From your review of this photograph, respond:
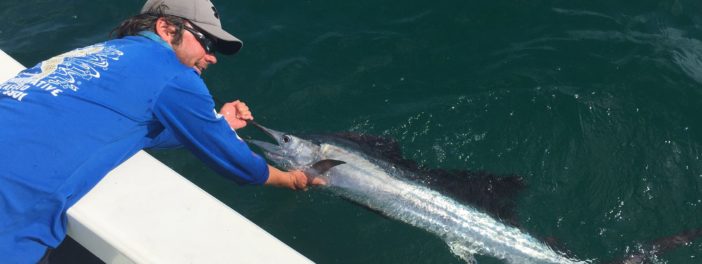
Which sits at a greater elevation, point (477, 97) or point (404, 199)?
point (477, 97)

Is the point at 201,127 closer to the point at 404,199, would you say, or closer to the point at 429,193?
the point at 404,199

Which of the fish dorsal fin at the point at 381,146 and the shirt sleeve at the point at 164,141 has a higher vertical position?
the shirt sleeve at the point at 164,141

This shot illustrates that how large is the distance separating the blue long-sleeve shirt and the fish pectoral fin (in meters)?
1.41

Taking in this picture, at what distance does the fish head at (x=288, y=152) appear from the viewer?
15.1 feet

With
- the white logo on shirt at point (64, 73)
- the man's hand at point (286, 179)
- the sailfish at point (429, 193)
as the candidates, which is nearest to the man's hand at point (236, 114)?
the man's hand at point (286, 179)

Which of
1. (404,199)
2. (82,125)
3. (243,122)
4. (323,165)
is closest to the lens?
(82,125)

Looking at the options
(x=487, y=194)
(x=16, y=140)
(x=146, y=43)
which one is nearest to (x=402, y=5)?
(x=487, y=194)

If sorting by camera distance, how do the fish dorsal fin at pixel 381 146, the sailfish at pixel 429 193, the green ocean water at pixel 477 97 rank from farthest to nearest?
the fish dorsal fin at pixel 381 146 < the green ocean water at pixel 477 97 < the sailfish at pixel 429 193

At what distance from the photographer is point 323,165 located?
4410 millimetres

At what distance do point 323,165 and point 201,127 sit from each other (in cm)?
169

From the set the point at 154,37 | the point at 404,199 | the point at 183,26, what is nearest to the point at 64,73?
the point at 154,37

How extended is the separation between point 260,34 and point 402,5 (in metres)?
1.79

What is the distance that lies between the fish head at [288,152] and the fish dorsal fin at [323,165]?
0.66ft

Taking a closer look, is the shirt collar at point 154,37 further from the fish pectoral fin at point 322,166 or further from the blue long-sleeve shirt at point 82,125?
the fish pectoral fin at point 322,166
